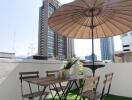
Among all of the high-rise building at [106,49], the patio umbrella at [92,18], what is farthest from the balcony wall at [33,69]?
the high-rise building at [106,49]

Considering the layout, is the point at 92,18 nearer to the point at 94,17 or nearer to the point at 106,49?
the point at 94,17

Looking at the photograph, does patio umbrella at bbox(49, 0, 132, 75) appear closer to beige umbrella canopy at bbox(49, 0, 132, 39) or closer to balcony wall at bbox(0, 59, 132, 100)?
beige umbrella canopy at bbox(49, 0, 132, 39)

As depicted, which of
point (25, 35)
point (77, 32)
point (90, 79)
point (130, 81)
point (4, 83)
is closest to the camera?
point (90, 79)

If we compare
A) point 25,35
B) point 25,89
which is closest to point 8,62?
point 25,89

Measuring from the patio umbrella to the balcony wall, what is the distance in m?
1.24

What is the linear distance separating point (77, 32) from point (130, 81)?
2.48 metres

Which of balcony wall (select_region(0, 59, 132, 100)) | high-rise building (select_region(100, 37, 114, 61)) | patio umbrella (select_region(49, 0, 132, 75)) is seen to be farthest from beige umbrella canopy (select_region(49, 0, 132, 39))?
high-rise building (select_region(100, 37, 114, 61))

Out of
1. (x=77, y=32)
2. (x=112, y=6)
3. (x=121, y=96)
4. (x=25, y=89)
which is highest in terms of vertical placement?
(x=112, y=6)

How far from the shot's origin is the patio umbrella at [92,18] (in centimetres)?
344

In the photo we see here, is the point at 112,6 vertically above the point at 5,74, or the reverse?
the point at 112,6

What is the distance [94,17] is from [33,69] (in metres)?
2.30

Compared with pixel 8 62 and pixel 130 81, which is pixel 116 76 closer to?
pixel 130 81

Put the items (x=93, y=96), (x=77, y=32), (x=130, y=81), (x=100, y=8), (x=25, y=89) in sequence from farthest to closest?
(x=130, y=81)
(x=77, y=32)
(x=25, y=89)
(x=100, y=8)
(x=93, y=96)

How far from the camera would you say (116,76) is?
5.59 metres
